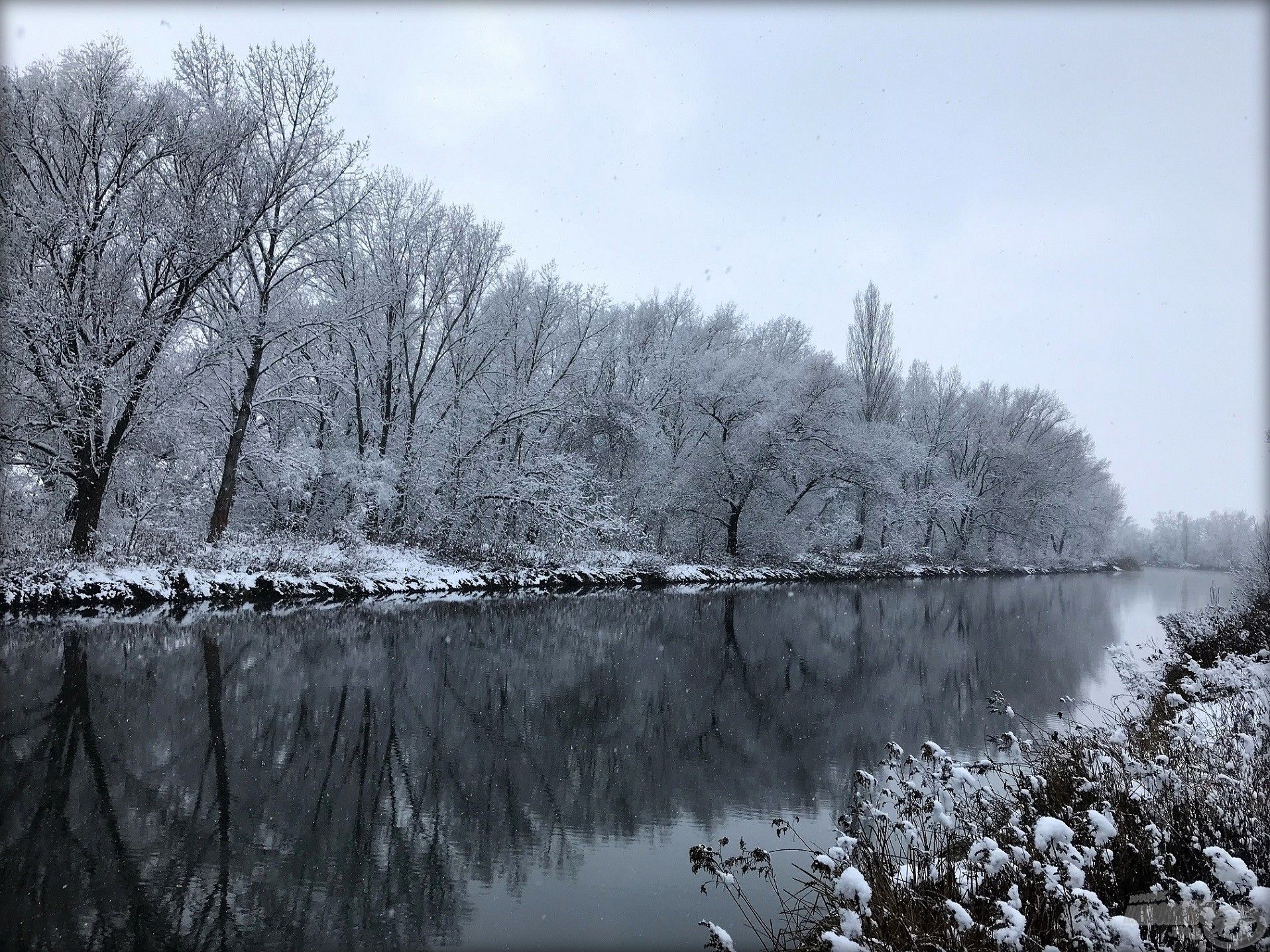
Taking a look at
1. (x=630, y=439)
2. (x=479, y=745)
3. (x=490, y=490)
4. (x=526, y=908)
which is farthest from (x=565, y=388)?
(x=526, y=908)


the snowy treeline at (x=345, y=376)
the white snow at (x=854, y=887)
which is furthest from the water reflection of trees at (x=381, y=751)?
the snowy treeline at (x=345, y=376)

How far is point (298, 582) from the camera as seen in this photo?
18938 mm

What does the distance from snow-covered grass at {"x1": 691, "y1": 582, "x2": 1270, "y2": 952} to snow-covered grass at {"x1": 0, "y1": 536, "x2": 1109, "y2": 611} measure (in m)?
14.9

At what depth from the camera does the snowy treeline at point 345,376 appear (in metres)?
15.9

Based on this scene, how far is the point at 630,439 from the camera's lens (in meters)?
34.2

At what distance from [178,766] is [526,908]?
3.84 metres

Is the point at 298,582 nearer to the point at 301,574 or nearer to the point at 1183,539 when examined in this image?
the point at 301,574

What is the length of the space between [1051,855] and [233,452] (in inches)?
839

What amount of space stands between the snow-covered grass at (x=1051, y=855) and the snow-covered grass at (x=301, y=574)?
14.9 metres

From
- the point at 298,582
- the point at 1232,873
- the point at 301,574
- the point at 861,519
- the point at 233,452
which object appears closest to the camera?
the point at 1232,873

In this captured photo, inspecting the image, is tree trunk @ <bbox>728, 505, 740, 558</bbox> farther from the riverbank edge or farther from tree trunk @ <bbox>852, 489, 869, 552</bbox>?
tree trunk @ <bbox>852, 489, 869, 552</bbox>

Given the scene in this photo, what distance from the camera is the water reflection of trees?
448 cm

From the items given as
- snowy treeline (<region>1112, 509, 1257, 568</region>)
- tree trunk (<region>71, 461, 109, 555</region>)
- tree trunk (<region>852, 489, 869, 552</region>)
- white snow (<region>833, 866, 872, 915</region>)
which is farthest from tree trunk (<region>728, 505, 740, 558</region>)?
snowy treeline (<region>1112, 509, 1257, 568</region>)

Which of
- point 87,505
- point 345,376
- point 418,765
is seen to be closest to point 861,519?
point 345,376
